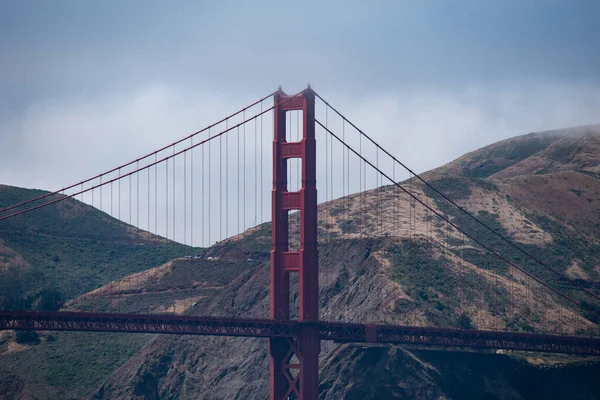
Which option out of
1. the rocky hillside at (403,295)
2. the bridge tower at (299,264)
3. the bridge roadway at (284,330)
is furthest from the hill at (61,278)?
the bridge tower at (299,264)

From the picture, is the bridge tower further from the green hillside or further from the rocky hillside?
the green hillside

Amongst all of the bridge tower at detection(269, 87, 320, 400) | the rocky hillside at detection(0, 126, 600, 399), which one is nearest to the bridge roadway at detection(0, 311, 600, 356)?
the bridge tower at detection(269, 87, 320, 400)

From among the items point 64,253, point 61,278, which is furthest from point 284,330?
point 64,253

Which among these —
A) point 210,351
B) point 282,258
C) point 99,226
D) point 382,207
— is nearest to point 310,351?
point 282,258

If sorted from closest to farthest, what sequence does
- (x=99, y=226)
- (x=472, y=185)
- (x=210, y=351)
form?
(x=210, y=351) < (x=472, y=185) < (x=99, y=226)

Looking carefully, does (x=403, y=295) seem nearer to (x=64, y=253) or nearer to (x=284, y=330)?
(x=284, y=330)

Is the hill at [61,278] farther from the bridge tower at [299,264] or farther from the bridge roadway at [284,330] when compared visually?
the bridge tower at [299,264]

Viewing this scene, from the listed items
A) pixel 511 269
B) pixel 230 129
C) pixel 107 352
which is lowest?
pixel 107 352

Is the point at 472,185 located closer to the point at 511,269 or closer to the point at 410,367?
the point at 511,269
